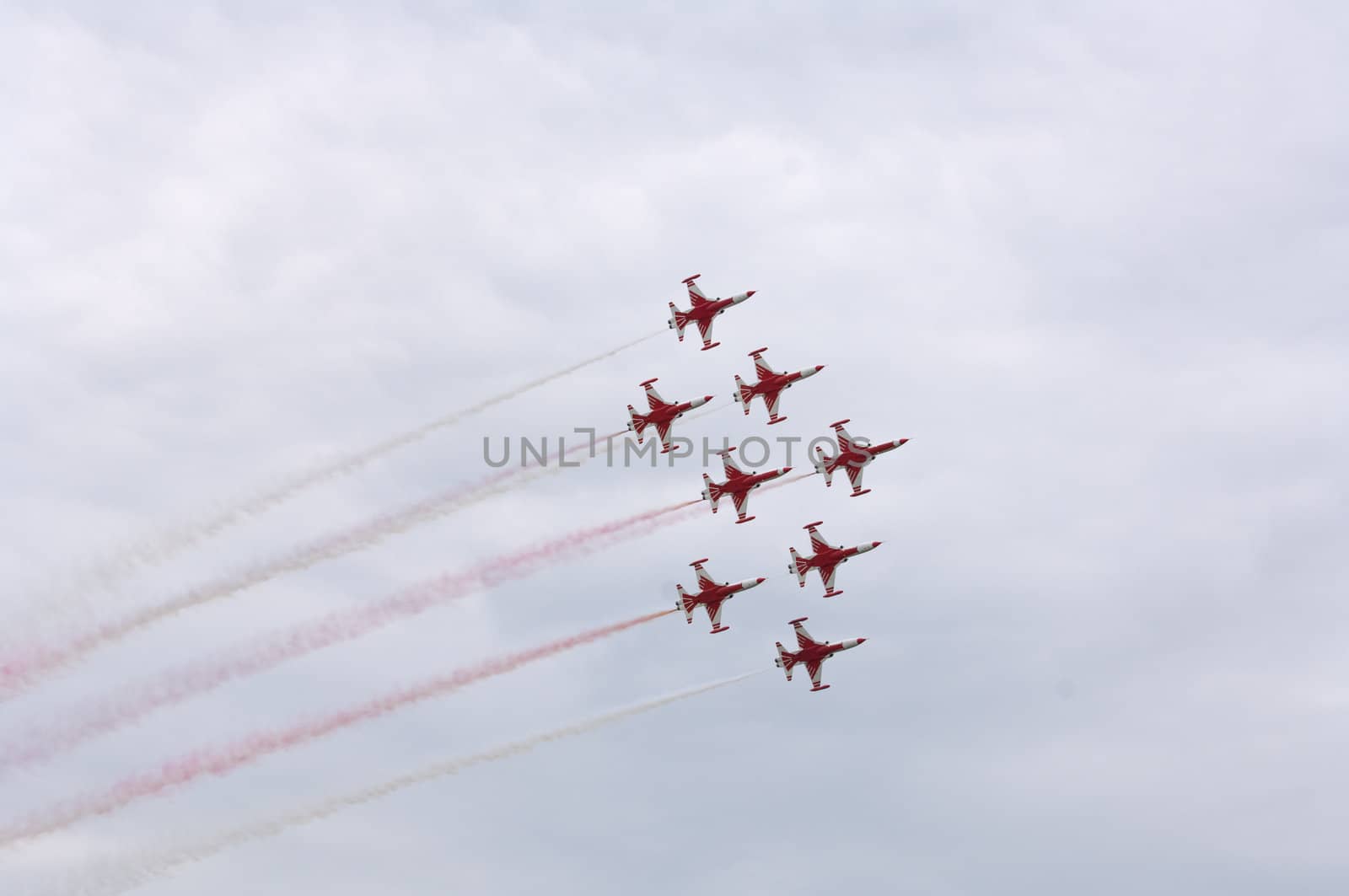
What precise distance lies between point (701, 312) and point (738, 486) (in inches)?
563

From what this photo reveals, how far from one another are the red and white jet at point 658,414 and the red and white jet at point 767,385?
2.83m

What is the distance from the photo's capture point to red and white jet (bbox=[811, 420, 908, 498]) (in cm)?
14825

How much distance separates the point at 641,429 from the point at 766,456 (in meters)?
10.6

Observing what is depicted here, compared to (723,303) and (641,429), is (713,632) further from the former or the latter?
(723,303)

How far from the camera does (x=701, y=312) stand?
147375 mm

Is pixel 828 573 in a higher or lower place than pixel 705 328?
lower

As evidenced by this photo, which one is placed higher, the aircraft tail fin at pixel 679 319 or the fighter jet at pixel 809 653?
the aircraft tail fin at pixel 679 319

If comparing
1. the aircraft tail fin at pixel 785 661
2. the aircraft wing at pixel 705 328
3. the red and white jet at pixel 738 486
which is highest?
the aircraft wing at pixel 705 328

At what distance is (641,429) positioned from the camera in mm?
147125

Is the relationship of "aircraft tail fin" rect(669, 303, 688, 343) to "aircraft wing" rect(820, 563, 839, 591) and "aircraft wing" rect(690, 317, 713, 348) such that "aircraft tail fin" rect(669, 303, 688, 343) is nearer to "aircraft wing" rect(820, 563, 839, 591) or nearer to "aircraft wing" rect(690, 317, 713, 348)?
"aircraft wing" rect(690, 317, 713, 348)

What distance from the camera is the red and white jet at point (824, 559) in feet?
494

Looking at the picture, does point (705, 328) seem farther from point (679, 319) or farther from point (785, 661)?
point (785, 661)

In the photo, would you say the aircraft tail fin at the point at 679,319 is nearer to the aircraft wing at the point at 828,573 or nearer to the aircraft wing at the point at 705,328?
the aircraft wing at the point at 705,328

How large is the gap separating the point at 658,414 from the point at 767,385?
9229 mm
